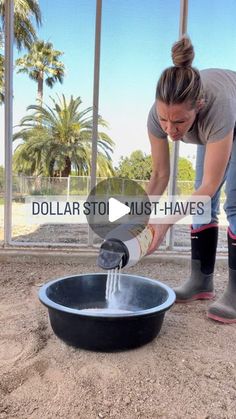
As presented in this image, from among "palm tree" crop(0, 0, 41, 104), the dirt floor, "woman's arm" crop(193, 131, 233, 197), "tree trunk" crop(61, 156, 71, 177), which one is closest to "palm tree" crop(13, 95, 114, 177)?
"tree trunk" crop(61, 156, 71, 177)

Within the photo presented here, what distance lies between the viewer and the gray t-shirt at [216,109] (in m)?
1.21

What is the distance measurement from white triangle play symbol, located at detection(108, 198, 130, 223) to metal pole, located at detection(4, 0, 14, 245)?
1.95 feet

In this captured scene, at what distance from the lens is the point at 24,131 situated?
2.41 meters

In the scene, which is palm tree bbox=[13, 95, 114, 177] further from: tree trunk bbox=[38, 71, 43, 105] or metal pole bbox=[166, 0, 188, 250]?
metal pole bbox=[166, 0, 188, 250]

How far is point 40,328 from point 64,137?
1.40 m

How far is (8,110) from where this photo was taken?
2326 mm

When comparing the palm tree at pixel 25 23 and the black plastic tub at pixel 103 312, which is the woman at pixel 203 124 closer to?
the black plastic tub at pixel 103 312

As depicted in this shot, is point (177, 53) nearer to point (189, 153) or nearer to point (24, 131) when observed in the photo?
point (189, 153)

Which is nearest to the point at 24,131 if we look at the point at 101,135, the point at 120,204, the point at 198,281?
the point at 101,135

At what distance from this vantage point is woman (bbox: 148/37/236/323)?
45.2 inches

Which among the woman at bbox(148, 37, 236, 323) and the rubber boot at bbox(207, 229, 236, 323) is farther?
the rubber boot at bbox(207, 229, 236, 323)

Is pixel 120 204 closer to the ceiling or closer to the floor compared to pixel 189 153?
closer to the floor

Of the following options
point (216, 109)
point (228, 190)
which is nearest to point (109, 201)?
point (228, 190)

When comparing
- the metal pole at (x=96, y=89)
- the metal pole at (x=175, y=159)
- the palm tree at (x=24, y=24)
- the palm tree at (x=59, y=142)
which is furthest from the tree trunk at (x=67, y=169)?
the metal pole at (x=175, y=159)
